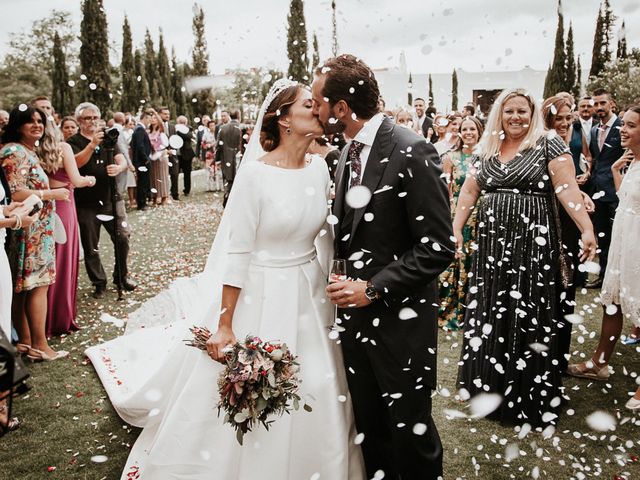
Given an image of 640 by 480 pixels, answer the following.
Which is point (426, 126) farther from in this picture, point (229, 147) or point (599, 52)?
point (599, 52)

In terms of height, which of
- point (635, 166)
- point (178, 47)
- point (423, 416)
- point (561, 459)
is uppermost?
point (178, 47)

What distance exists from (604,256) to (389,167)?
5765 mm

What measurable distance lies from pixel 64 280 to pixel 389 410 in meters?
4.01

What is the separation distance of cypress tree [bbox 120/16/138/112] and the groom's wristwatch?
2455 cm

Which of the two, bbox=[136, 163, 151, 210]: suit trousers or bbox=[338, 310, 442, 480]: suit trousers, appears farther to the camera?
bbox=[136, 163, 151, 210]: suit trousers

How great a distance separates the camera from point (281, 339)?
2426 mm

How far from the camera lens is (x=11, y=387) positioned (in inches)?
59.5

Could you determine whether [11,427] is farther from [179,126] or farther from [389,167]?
[179,126]

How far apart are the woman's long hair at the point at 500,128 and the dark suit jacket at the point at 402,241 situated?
1.47 metres

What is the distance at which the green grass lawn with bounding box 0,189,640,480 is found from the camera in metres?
2.90

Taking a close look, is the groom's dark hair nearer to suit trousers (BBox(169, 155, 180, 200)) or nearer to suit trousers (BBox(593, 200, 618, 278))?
suit trousers (BBox(593, 200, 618, 278))

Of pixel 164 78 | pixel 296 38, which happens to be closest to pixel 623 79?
pixel 296 38

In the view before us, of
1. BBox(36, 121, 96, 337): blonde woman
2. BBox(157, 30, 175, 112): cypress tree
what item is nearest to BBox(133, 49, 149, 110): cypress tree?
BBox(157, 30, 175, 112): cypress tree

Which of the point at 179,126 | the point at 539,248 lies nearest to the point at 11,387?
the point at 539,248
